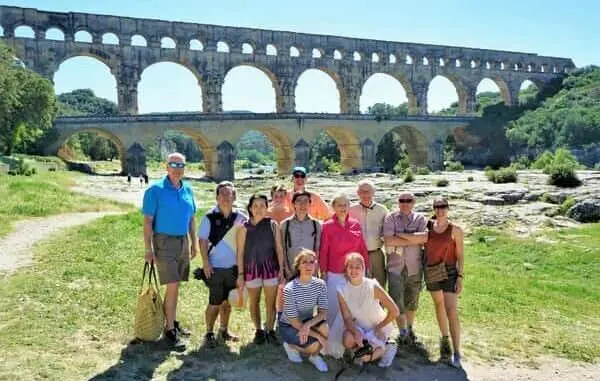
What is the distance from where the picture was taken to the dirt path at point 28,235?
9.26 meters

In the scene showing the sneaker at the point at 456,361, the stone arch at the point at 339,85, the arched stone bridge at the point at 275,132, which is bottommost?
the sneaker at the point at 456,361

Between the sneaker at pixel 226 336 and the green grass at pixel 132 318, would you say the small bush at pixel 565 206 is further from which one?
the sneaker at pixel 226 336

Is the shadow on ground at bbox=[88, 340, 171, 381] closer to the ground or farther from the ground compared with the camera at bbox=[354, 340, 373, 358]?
closer to the ground

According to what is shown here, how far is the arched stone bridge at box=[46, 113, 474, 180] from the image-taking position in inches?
1470

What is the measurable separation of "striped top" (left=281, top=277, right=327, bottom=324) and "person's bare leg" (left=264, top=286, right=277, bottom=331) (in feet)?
1.59

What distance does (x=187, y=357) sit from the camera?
5535 mm

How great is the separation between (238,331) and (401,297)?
6.00 feet

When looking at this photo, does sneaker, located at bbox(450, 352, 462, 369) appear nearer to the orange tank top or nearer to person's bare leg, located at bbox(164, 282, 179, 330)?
the orange tank top

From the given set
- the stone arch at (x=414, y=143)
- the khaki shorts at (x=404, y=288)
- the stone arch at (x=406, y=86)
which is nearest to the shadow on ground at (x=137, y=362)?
the khaki shorts at (x=404, y=288)

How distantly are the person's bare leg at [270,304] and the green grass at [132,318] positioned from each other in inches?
10.3

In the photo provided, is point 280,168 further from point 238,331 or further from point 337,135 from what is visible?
point 238,331

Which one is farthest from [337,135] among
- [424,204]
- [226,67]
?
[424,204]

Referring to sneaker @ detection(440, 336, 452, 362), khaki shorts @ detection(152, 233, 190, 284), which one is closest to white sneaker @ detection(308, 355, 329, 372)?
sneaker @ detection(440, 336, 452, 362)

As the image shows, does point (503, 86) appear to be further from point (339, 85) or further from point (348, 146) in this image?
point (348, 146)
